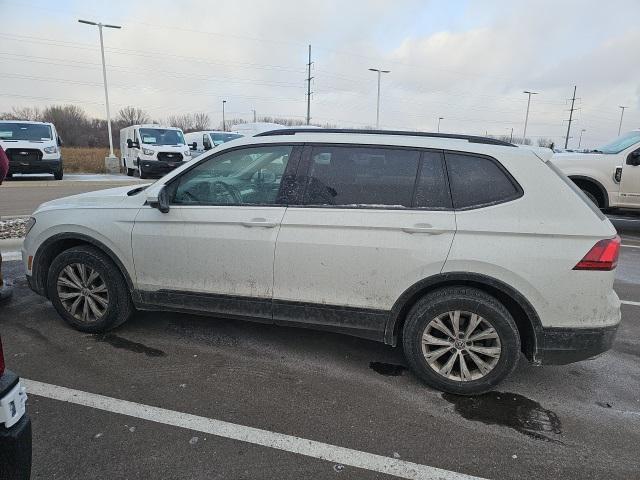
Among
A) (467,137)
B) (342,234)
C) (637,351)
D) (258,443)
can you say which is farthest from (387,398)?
(637,351)

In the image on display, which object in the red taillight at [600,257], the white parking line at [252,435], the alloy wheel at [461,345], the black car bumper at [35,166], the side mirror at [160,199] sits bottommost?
the white parking line at [252,435]

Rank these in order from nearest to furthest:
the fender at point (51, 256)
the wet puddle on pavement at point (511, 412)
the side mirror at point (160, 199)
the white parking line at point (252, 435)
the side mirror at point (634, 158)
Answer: the white parking line at point (252, 435) → the wet puddle on pavement at point (511, 412) → the side mirror at point (160, 199) → the fender at point (51, 256) → the side mirror at point (634, 158)

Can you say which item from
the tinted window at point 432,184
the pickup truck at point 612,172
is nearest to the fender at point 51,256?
the tinted window at point 432,184

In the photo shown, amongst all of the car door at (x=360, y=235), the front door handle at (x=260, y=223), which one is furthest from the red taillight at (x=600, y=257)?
the front door handle at (x=260, y=223)

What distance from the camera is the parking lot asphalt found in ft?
8.05

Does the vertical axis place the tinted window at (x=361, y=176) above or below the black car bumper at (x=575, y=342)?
above

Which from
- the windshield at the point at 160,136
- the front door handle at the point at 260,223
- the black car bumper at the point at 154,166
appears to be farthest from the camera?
the windshield at the point at 160,136

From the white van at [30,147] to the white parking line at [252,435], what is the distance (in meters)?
14.6

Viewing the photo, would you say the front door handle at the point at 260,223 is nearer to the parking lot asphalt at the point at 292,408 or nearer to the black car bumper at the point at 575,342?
the parking lot asphalt at the point at 292,408

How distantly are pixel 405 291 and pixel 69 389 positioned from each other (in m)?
2.37

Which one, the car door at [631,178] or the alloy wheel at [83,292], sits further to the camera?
the car door at [631,178]

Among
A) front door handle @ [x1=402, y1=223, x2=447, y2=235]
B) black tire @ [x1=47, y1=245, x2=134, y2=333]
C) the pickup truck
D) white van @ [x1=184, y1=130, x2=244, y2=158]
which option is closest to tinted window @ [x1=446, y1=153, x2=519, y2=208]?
front door handle @ [x1=402, y1=223, x2=447, y2=235]

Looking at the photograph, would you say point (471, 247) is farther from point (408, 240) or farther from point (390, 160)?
point (390, 160)

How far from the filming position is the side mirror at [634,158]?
848cm
